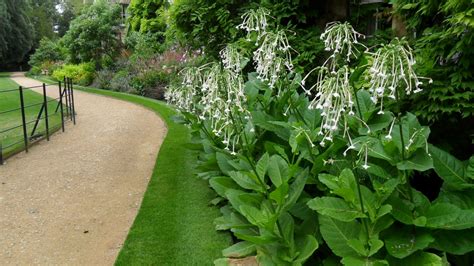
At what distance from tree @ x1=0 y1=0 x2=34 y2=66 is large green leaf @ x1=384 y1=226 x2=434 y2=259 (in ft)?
146

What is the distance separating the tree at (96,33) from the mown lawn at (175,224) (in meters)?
16.4

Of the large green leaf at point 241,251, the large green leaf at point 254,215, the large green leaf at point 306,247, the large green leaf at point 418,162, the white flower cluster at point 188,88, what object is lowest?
the large green leaf at point 241,251

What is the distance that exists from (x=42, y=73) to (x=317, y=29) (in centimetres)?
3370

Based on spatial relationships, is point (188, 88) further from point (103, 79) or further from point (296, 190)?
point (103, 79)

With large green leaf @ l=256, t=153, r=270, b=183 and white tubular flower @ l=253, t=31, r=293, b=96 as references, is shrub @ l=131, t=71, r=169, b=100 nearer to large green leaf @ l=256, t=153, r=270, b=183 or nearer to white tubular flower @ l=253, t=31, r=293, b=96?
white tubular flower @ l=253, t=31, r=293, b=96

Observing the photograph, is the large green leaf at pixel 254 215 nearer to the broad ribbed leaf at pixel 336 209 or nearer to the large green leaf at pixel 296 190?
the large green leaf at pixel 296 190

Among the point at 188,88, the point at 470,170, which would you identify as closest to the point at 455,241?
the point at 470,170

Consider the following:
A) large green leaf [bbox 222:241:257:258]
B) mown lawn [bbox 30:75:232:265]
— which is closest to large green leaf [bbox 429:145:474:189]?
large green leaf [bbox 222:241:257:258]

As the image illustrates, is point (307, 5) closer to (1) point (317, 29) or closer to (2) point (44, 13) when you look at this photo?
(1) point (317, 29)

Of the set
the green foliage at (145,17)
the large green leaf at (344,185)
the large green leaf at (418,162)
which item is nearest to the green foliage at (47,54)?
the green foliage at (145,17)

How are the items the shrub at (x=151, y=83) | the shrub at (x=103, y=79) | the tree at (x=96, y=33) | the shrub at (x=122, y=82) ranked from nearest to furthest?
the shrub at (x=151, y=83), the shrub at (x=122, y=82), the shrub at (x=103, y=79), the tree at (x=96, y=33)

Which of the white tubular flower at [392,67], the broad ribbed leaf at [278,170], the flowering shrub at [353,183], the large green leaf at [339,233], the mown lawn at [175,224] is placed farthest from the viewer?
the mown lawn at [175,224]

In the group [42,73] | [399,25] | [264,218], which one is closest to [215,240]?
[264,218]

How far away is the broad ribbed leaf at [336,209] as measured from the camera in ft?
8.16
